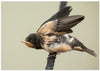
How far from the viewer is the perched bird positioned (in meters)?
0.56

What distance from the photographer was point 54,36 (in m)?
0.58

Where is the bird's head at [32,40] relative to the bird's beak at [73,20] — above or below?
below

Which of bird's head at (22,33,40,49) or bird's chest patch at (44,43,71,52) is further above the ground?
bird's head at (22,33,40,49)

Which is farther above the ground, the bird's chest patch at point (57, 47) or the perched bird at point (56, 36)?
the perched bird at point (56, 36)

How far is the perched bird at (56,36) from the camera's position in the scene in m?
0.56

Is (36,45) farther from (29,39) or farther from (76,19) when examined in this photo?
(76,19)

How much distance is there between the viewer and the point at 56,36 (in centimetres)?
58

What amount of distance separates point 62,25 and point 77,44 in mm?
83

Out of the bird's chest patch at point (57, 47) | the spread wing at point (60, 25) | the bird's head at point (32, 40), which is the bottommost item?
the bird's chest patch at point (57, 47)

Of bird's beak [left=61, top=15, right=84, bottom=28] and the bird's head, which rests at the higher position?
bird's beak [left=61, top=15, right=84, bottom=28]

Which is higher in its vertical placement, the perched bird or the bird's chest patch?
the perched bird

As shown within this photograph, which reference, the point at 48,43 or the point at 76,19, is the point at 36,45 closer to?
the point at 48,43

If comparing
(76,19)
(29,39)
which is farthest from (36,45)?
(76,19)

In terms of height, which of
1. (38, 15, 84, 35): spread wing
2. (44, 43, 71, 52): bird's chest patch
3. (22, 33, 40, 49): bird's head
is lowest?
(44, 43, 71, 52): bird's chest patch
